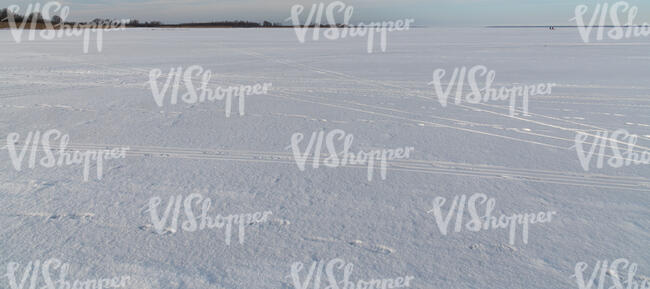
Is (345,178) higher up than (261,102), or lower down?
lower down

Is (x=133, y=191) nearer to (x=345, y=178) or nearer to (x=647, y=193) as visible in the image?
(x=345, y=178)

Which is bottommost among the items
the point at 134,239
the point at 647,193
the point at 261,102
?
the point at 134,239

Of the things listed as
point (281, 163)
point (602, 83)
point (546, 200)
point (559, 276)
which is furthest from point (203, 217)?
point (602, 83)

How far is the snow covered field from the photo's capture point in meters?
2.45

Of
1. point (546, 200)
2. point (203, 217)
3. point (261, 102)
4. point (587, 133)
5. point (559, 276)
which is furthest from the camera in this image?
point (261, 102)

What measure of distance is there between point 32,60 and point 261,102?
9530 mm

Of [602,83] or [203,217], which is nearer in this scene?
[203,217]

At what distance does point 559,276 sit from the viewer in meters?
2.36

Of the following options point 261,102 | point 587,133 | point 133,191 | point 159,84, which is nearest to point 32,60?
point 159,84

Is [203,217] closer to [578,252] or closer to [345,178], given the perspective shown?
[345,178]

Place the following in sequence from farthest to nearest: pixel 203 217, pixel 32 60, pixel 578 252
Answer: pixel 32 60, pixel 203 217, pixel 578 252

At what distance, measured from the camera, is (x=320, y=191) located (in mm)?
3480

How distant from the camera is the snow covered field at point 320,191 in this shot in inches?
96.6

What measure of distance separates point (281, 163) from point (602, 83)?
7557mm
